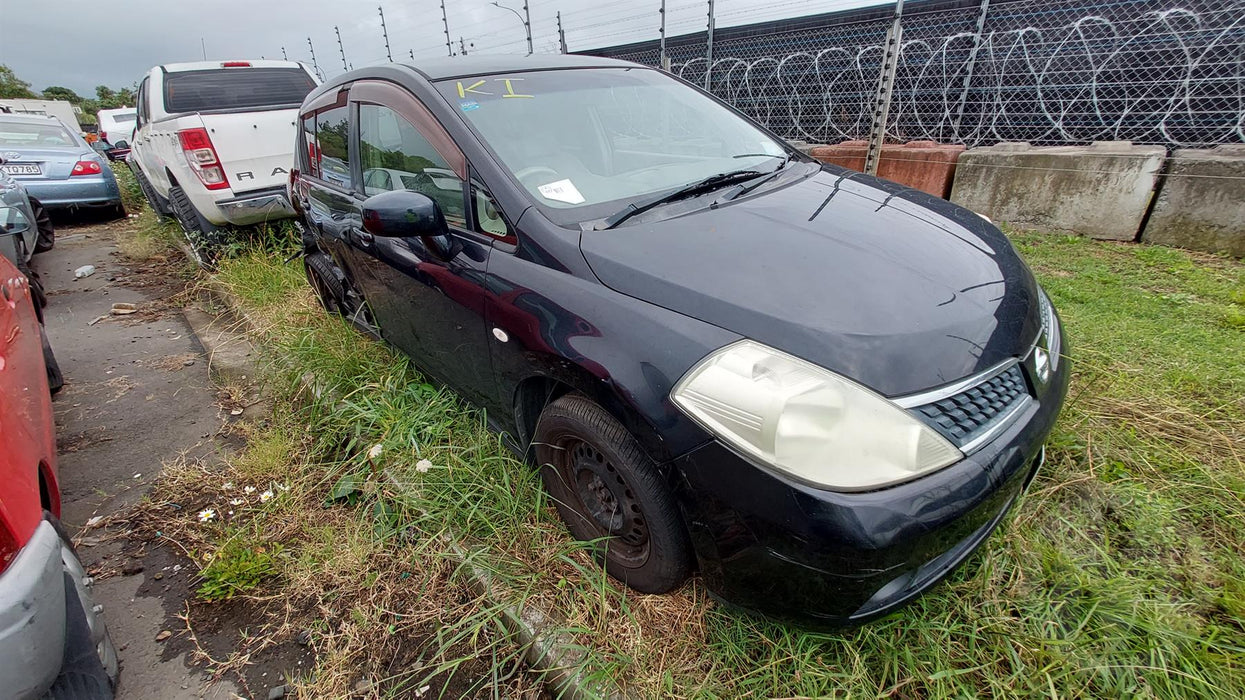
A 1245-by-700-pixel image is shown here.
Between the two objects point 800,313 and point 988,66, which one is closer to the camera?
point 800,313

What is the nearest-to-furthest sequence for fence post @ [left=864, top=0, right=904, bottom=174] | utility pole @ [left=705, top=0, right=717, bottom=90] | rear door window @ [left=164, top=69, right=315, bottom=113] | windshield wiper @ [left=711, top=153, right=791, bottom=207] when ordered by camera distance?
windshield wiper @ [left=711, top=153, right=791, bottom=207] → fence post @ [left=864, top=0, right=904, bottom=174] → rear door window @ [left=164, top=69, right=315, bottom=113] → utility pole @ [left=705, top=0, right=717, bottom=90]

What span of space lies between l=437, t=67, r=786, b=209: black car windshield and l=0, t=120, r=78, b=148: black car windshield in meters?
10.1

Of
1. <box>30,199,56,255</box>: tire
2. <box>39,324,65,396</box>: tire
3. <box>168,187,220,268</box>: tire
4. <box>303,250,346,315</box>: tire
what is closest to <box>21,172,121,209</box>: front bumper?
<box>30,199,56,255</box>: tire

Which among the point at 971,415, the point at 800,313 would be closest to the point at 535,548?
the point at 800,313

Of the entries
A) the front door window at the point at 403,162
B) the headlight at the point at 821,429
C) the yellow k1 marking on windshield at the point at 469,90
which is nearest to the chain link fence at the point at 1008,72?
the yellow k1 marking on windshield at the point at 469,90

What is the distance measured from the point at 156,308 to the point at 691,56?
23.1 ft

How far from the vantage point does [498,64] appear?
2439mm

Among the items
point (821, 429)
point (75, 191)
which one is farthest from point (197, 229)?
point (821, 429)

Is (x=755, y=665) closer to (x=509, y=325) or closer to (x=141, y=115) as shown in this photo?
(x=509, y=325)

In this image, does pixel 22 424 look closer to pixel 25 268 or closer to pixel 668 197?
pixel 668 197

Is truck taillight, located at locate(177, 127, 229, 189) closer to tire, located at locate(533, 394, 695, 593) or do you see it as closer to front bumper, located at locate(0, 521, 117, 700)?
front bumper, located at locate(0, 521, 117, 700)

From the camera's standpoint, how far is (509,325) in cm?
186

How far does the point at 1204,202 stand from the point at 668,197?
454 centimetres

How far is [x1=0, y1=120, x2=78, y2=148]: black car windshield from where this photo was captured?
7.98 meters
